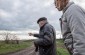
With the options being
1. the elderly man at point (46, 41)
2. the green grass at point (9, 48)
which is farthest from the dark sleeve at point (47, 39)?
the green grass at point (9, 48)

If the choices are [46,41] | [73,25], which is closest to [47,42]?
[46,41]

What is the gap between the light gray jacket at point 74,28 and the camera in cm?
373

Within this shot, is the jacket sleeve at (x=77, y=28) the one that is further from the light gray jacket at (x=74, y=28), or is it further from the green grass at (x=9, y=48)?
the green grass at (x=9, y=48)

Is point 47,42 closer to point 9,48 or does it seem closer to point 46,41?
point 46,41

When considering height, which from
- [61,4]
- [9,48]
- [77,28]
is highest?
[9,48]

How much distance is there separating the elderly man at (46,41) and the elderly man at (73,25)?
10.5 ft

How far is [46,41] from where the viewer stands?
7316 mm

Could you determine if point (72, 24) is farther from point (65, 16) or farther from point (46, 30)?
point (46, 30)

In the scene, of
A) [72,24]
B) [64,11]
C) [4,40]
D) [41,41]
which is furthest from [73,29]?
[4,40]

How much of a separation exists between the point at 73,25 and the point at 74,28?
4cm

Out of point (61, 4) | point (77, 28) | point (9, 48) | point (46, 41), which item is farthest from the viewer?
point (9, 48)

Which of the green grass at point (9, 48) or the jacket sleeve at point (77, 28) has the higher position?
the green grass at point (9, 48)

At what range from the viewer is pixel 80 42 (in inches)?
146

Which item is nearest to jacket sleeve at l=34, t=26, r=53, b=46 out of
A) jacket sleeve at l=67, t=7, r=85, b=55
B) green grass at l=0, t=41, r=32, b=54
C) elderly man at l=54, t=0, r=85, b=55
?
elderly man at l=54, t=0, r=85, b=55
